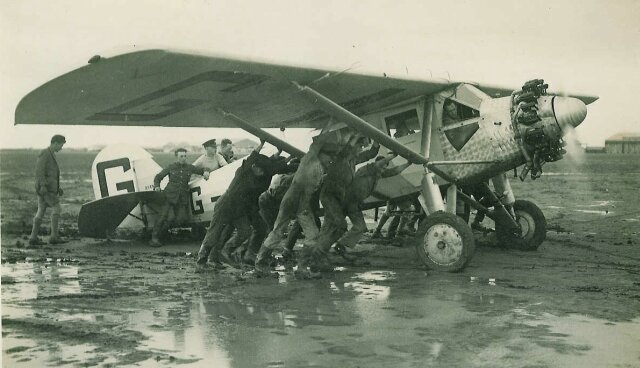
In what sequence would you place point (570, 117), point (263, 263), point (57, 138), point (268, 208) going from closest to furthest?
point (570, 117), point (263, 263), point (268, 208), point (57, 138)

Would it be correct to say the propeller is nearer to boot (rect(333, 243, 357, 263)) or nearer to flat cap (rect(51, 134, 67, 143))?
boot (rect(333, 243, 357, 263))

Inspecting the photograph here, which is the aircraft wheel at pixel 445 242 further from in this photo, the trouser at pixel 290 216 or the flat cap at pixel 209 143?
the flat cap at pixel 209 143

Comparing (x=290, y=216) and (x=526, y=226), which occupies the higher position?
(x=290, y=216)

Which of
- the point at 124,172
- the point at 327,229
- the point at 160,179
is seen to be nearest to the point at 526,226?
the point at 327,229

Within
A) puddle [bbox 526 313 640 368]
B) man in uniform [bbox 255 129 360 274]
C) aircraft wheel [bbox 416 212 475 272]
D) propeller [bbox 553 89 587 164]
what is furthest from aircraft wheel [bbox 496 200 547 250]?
puddle [bbox 526 313 640 368]

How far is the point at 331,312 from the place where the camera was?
587 centimetres

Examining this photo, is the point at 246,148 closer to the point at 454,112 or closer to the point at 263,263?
the point at 454,112

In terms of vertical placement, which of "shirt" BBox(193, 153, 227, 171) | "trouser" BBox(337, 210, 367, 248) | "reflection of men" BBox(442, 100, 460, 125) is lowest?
"trouser" BBox(337, 210, 367, 248)

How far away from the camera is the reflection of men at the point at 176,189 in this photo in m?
11.5

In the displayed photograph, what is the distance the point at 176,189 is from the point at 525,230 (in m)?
6.10

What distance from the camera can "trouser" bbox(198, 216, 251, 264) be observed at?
8.35m

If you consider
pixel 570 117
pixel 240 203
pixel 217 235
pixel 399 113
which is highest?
pixel 399 113

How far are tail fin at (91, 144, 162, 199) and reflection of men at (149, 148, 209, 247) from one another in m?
0.88

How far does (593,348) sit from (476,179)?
4303mm
